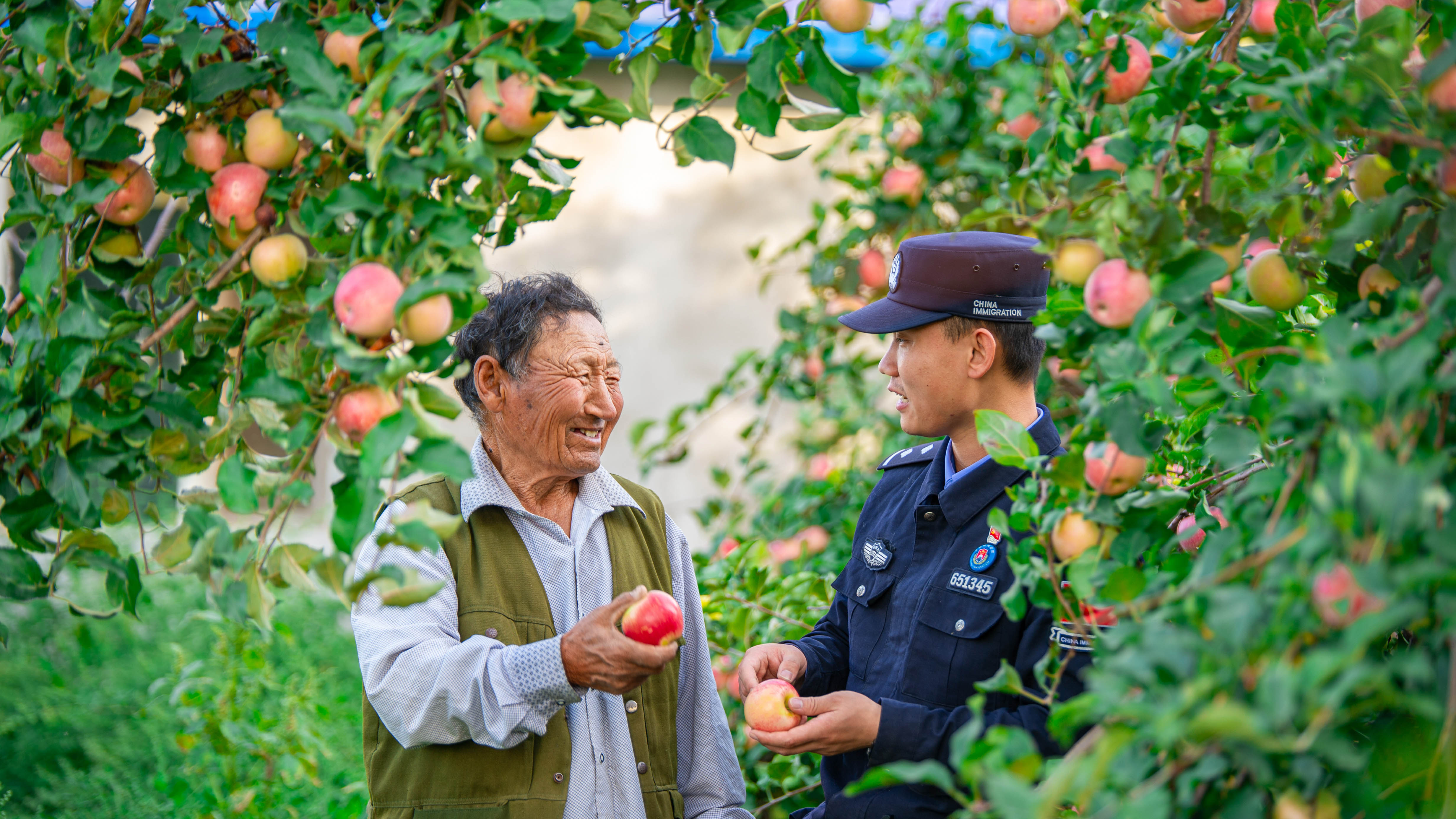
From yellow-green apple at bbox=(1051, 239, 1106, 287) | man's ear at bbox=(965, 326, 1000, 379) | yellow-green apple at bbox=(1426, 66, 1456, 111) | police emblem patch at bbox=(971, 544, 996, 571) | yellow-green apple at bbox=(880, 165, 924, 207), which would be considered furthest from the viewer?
yellow-green apple at bbox=(880, 165, 924, 207)

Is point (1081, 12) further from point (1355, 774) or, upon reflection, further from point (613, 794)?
point (613, 794)

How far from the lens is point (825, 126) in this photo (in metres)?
1.31

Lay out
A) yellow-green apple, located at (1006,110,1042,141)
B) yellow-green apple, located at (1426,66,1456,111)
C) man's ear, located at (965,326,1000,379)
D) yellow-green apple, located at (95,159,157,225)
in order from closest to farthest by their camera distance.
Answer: yellow-green apple, located at (1426,66,1456,111)
yellow-green apple, located at (95,159,157,225)
man's ear, located at (965,326,1000,379)
yellow-green apple, located at (1006,110,1042,141)

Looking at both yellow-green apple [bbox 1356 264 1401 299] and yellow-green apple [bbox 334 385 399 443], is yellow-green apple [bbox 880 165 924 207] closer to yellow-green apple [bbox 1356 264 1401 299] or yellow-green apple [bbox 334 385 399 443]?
yellow-green apple [bbox 1356 264 1401 299]

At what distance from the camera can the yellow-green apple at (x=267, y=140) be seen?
1.10 m

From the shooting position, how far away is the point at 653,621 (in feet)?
4.91

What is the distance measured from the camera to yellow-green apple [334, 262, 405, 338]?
0.97 metres

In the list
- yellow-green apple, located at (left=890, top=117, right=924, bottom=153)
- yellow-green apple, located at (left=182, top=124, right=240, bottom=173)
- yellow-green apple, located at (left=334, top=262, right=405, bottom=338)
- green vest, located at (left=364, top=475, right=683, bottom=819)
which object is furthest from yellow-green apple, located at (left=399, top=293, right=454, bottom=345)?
yellow-green apple, located at (left=890, top=117, right=924, bottom=153)

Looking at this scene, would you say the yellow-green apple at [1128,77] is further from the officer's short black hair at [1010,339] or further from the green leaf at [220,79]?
the green leaf at [220,79]

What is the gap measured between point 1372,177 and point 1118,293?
353 millimetres

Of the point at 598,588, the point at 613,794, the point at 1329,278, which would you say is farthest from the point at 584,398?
the point at 1329,278

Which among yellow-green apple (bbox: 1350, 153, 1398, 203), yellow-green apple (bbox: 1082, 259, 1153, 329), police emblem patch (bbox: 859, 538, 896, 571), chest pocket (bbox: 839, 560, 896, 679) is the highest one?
yellow-green apple (bbox: 1082, 259, 1153, 329)

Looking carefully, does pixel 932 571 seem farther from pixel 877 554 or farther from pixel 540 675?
A: pixel 540 675

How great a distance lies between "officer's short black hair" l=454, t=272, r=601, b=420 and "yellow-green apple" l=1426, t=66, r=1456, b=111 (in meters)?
1.34
